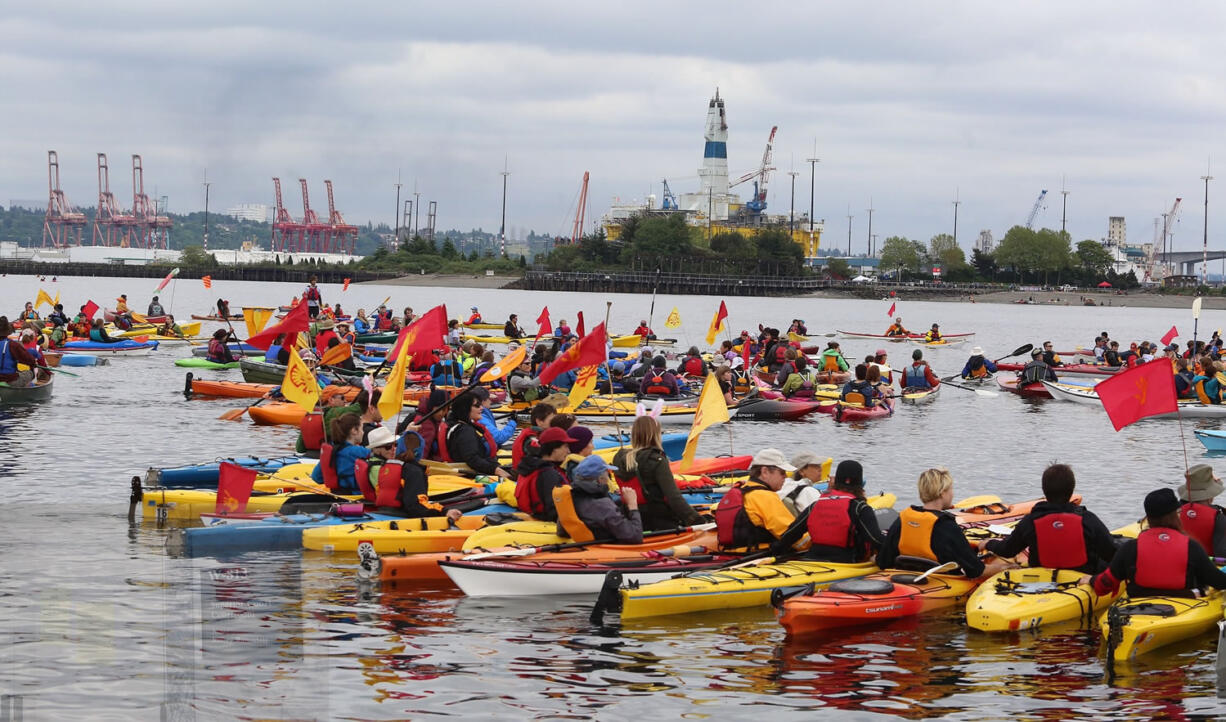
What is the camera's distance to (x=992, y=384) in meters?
43.6

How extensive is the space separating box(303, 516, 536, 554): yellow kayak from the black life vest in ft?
16.0

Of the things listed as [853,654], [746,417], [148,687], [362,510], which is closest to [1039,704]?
[853,654]

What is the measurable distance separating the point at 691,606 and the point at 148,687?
488cm

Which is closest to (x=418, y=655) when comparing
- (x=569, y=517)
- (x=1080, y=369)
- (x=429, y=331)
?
(x=569, y=517)

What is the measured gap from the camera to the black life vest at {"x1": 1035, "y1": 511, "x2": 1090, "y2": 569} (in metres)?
12.4

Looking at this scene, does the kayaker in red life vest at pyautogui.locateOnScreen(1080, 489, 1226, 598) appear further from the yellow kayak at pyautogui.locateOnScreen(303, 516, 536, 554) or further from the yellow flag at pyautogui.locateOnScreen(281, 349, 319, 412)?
the yellow flag at pyautogui.locateOnScreen(281, 349, 319, 412)

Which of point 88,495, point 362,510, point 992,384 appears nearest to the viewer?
point 362,510

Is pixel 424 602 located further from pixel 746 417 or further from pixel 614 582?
pixel 746 417

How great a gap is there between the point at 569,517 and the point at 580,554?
445 millimetres

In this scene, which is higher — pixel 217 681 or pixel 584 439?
pixel 584 439

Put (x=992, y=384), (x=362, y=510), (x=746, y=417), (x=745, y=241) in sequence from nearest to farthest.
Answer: (x=362, y=510)
(x=746, y=417)
(x=992, y=384)
(x=745, y=241)

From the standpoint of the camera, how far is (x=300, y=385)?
789 inches

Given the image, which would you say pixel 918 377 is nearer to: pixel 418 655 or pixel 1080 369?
pixel 1080 369

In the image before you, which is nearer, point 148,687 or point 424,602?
point 148,687
